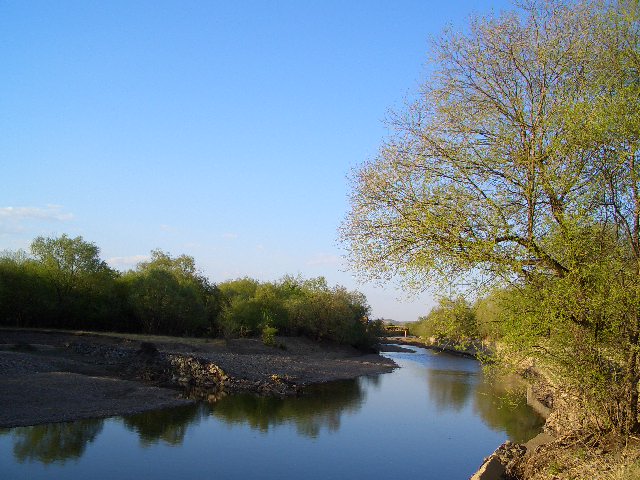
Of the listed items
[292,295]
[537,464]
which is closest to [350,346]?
[292,295]

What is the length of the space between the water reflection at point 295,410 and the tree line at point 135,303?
2171 centimetres

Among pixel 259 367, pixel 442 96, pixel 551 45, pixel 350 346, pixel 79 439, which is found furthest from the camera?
pixel 350 346

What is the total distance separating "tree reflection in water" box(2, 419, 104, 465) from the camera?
627 inches

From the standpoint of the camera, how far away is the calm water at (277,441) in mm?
15844

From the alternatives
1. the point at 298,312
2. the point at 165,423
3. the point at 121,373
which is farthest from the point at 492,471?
the point at 298,312

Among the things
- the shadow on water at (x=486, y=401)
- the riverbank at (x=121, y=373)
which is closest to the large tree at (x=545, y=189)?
the shadow on water at (x=486, y=401)

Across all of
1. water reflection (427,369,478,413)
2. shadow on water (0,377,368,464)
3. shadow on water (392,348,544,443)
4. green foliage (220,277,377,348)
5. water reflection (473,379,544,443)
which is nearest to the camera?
shadow on water (0,377,368,464)

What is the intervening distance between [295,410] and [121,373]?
10.6m

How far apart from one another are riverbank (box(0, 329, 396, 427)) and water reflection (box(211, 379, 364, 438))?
4.89 feet

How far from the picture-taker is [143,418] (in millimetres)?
21500

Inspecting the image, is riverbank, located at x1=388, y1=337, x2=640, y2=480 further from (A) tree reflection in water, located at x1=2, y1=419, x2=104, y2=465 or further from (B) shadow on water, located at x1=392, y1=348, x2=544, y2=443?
(A) tree reflection in water, located at x1=2, y1=419, x2=104, y2=465

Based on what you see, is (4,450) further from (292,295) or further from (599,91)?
(292,295)

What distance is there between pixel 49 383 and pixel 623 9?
23919 mm

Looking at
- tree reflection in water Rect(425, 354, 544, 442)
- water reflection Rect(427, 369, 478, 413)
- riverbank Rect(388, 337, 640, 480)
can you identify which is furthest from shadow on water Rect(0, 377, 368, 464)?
riverbank Rect(388, 337, 640, 480)
